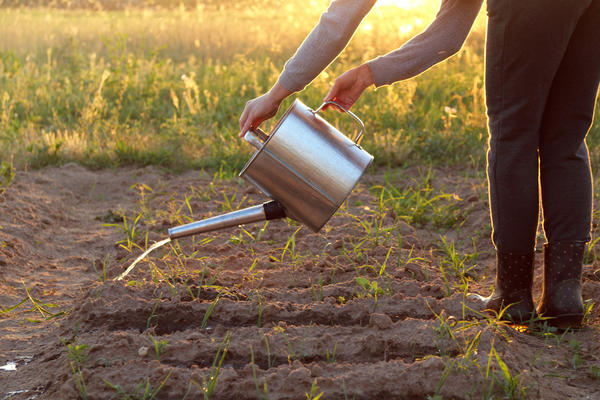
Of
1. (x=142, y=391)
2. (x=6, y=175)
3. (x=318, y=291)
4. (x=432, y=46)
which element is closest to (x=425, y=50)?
(x=432, y=46)

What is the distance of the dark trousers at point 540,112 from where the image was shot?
213cm

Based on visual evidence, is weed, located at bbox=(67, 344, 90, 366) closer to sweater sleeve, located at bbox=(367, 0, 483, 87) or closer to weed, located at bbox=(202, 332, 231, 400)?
weed, located at bbox=(202, 332, 231, 400)

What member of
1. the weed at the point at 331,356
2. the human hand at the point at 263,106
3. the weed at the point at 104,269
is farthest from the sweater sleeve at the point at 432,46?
the weed at the point at 104,269

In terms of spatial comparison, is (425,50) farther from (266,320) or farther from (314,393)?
(314,393)

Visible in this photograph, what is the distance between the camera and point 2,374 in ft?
7.20

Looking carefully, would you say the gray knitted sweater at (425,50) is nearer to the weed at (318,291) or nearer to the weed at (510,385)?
the weed at (318,291)

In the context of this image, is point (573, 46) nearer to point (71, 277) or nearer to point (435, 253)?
point (435, 253)

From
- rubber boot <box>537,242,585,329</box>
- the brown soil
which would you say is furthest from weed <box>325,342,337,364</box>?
rubber boot <box>537,242,585,329</box>

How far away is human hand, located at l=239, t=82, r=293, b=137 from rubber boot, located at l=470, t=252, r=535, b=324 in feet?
3.03

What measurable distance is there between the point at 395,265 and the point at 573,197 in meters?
0.87

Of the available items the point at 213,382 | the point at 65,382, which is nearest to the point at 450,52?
the point at 213,382

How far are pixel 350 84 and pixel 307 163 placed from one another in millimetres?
322

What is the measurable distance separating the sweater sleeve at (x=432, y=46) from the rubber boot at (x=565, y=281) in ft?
2.46

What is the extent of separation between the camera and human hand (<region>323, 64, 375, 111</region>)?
2.33 m
